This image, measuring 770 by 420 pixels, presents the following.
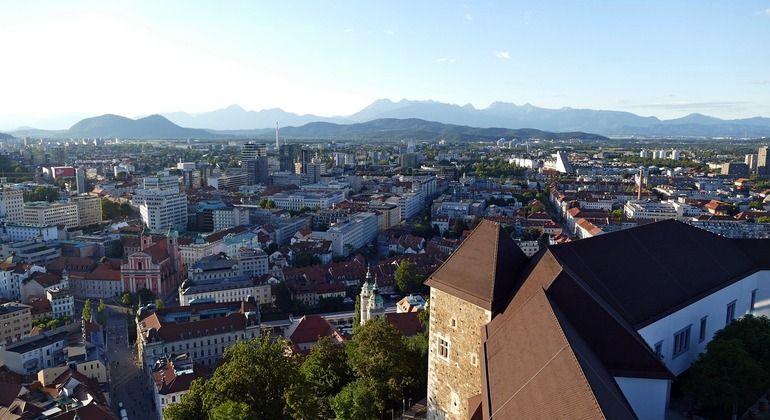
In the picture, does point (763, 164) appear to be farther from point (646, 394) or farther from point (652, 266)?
point (646, 394)

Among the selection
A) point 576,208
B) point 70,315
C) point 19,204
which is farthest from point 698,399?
point 19,204

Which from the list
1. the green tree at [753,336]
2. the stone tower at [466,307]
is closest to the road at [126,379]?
the stone tower at [466,307]

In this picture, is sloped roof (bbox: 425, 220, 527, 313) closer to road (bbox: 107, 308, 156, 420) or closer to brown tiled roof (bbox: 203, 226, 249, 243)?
road (bbox: 107, 308, 156, 420)

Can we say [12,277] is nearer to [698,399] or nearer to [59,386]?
[59,386]

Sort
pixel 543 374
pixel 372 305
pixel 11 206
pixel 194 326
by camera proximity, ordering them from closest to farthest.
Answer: pixel 543 374 < pixel 372 305 < pixel 194 326 < pixel 11 206

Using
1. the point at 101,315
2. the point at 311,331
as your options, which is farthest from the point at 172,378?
the point at 101,315

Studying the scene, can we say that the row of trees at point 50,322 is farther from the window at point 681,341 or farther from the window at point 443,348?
the window at point 681,341

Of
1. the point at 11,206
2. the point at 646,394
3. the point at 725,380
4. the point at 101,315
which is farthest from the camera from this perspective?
the point at 11,206
